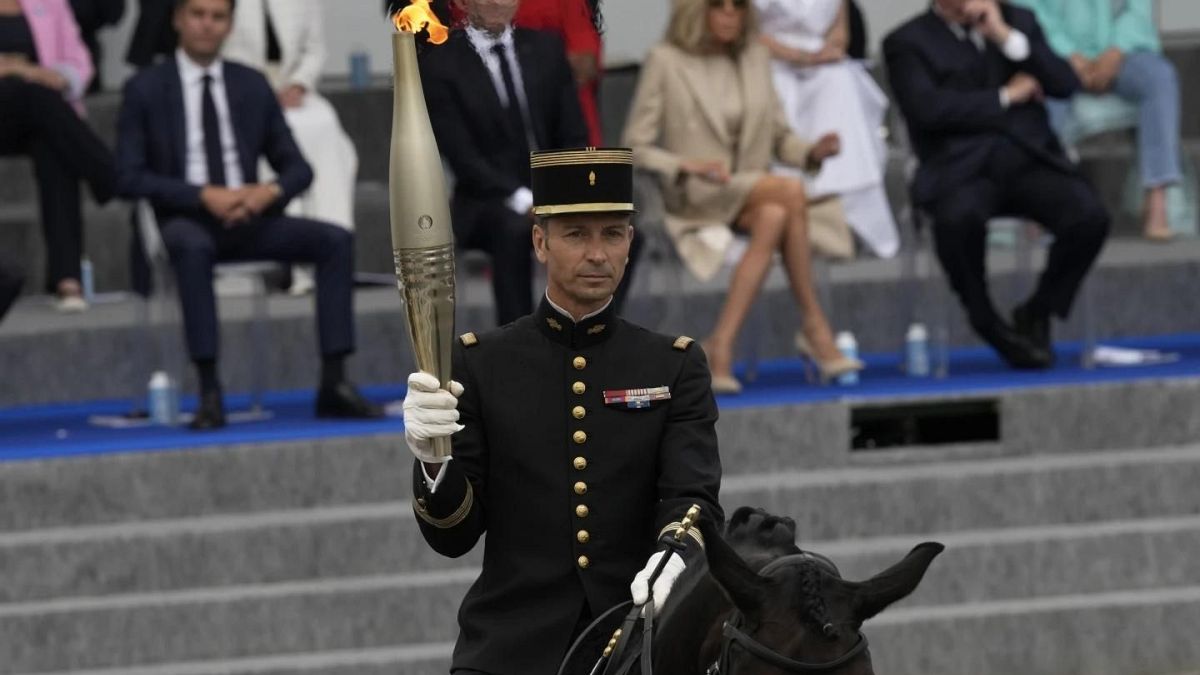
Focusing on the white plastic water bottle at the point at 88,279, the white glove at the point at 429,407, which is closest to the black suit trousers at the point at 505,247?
the white plastic water bottle at the point at 88,279

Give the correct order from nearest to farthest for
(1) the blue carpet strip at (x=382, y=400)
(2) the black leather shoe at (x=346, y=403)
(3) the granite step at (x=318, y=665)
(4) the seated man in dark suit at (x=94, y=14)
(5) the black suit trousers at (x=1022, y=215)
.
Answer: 1. (3) the granite step at (x=318, y=665)
2. (1) the blue carpet strip at (x=382, y=400)
3. (2) the black leather shoe at (x=346, y=403)
4. (5) the black suit trousers at (x=1022, y=215)
5. (4) the seated man in dark suit at (x=94, y=14)

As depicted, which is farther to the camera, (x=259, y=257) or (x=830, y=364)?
(x=830, y=364)

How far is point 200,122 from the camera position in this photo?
8.95 m

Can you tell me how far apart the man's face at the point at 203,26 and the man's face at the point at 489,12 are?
497 centimetres

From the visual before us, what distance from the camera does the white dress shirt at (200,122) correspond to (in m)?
8.95

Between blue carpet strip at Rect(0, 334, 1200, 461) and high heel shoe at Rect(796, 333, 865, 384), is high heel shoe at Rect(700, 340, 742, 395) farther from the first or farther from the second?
high heel shoe at Rect(796, 333, 865, 384)

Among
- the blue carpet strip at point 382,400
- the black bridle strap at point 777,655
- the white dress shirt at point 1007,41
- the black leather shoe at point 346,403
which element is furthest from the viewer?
the white dress shirt at point 1007,41

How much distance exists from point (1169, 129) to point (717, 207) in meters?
2.49

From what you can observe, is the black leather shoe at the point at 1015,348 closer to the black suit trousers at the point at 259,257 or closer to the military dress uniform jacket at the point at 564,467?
the black suit trousers at the point at 259,257

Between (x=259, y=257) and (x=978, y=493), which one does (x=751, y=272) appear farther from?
(x=259, y=257)

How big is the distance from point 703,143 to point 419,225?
5945 millimetres

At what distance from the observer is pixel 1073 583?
832 centimetres

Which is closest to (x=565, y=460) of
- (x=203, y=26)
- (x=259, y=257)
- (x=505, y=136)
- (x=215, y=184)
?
(x=505, y=136)

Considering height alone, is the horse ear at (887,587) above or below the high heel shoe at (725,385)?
above
